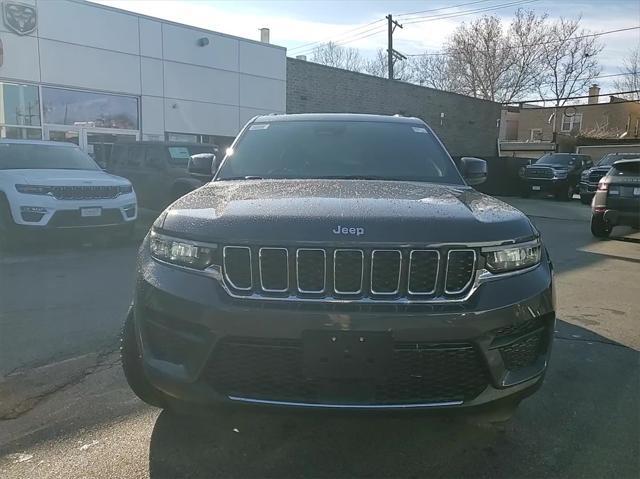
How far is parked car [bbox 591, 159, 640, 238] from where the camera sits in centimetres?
959

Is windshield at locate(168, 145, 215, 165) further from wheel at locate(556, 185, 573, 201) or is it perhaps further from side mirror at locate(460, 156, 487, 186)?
wheel at locate(556, 185, 573, 201)

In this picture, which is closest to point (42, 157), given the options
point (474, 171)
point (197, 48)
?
point (474, 171)

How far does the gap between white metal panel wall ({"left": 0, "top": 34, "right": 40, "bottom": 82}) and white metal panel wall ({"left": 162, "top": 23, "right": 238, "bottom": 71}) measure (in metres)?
3.85

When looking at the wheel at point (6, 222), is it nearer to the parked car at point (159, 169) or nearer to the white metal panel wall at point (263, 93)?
the parked car at point (159, 169)

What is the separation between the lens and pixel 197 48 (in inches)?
677

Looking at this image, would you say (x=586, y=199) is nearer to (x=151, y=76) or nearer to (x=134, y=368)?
(x=151, y=76)

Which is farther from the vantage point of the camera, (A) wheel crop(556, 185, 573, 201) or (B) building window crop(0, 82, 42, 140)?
(A) wheel crop(556, 185, 573, 201)

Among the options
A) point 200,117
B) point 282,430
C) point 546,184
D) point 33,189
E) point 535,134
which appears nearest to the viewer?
point 282,430

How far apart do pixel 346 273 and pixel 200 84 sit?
16.5 metres

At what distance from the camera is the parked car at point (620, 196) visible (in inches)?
378

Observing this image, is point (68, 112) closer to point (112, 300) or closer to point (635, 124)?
point (112, 300)

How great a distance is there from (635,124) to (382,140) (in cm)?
5563

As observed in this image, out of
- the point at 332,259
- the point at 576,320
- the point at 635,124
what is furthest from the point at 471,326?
the point at 635,124

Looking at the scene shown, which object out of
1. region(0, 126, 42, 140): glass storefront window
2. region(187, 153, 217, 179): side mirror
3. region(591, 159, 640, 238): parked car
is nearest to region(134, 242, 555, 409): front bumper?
region(187, 153, 217, 179): side mirror
